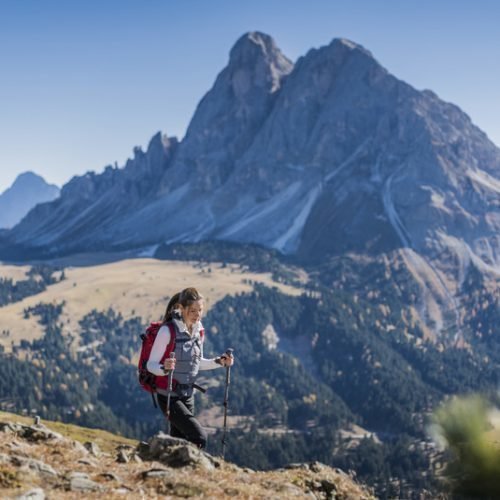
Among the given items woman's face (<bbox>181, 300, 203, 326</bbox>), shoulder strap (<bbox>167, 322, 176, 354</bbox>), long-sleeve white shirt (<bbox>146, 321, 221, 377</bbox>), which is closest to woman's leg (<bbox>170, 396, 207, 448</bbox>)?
long-sleeve white shirt (<bbox>146, 321, 221, 377</bbox>)

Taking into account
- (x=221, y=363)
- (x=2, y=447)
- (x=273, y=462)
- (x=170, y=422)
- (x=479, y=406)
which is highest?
(x=479, y=406)

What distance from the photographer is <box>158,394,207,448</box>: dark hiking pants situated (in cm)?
1655

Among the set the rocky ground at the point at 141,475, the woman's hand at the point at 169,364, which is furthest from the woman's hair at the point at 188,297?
the rocky ground at the point at 141,475

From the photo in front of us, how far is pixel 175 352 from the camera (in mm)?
16297

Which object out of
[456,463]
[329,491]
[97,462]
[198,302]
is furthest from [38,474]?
[456,463]

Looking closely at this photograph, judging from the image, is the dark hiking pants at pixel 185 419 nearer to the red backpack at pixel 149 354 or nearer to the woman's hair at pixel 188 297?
the red backpack at pixel 149 354

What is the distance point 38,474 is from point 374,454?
7733 inches

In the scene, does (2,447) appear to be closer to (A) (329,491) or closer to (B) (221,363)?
(B) (221,363)

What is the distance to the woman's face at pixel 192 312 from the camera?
53.8 feet

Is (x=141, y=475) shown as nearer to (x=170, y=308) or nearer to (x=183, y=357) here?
(x=183, y=357)

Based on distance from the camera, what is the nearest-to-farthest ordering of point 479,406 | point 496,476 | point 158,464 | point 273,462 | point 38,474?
point 479,406, point 496,476, point 38,474, point 158,464, point 273,462

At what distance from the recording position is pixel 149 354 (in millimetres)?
16156

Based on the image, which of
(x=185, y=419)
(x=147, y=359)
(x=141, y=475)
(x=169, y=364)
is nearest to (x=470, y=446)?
(x=169, y=364)

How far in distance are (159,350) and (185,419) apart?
2168mm
